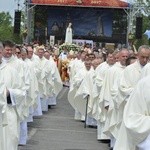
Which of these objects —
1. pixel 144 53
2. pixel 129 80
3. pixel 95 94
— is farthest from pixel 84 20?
pixel 144 53

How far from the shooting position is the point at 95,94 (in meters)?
14.3

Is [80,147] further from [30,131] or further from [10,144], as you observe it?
[10,144]

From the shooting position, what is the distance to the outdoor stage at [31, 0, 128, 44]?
50844mm

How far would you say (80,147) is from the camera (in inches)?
468

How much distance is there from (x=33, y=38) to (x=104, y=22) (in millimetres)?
6164

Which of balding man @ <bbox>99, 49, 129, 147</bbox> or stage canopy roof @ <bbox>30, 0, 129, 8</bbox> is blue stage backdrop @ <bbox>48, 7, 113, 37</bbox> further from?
balding man @ <bbox>99, 49, 129, 147</bbox>

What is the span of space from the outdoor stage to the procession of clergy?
30.5 metres

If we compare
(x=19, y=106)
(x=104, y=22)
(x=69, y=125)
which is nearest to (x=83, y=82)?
(x=69, y=125)

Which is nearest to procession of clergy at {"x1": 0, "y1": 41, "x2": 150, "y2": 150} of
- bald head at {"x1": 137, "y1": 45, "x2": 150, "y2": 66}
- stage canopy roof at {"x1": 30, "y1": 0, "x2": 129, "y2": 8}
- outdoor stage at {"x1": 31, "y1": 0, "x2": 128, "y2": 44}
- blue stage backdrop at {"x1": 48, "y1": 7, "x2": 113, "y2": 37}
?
bald head at {"x1": 137, "y1": 45, "x2": 150, "y2": 66}

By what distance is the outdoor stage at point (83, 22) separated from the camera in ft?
167

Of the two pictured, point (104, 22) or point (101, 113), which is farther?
point (104, 22)

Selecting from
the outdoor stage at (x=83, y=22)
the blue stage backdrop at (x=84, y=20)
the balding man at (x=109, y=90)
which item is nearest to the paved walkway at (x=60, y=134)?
the balding man at (x=109, y=90)

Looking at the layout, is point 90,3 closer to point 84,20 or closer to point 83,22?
point 84,20

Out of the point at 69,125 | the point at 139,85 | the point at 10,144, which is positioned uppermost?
the point at 139,85
